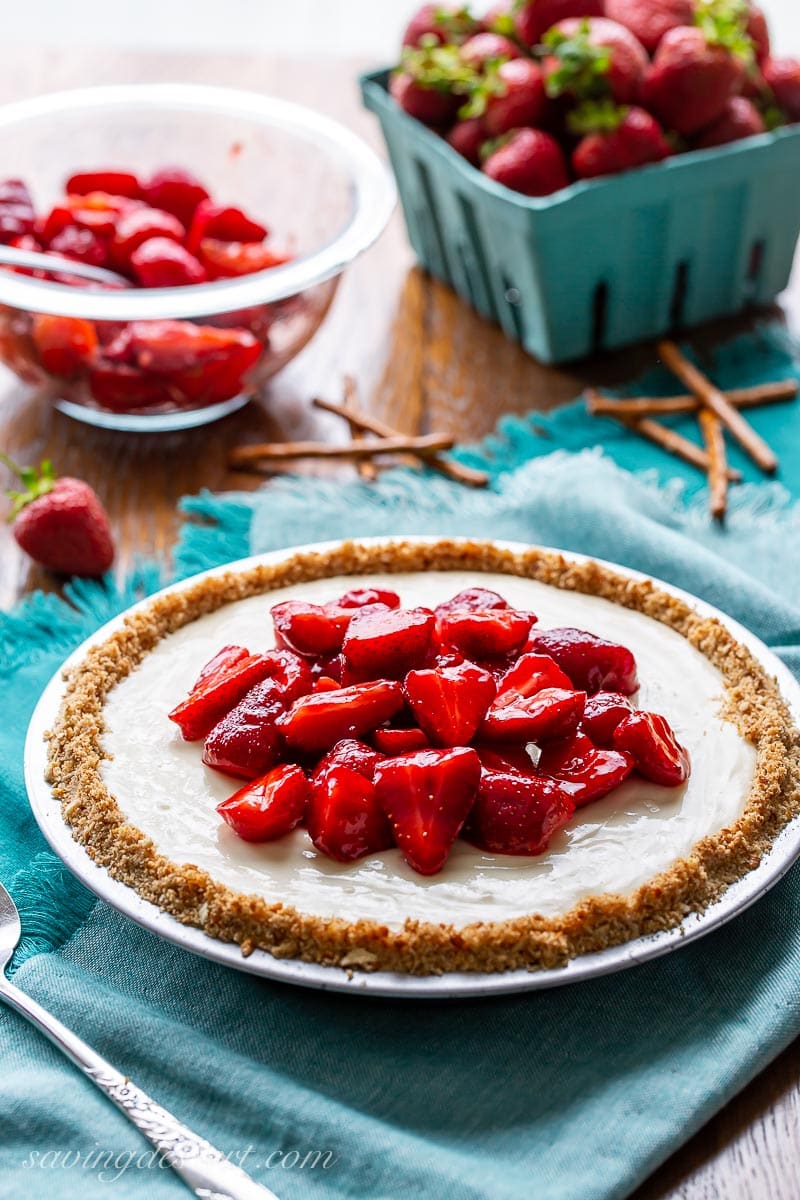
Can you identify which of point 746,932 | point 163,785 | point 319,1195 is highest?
point 163,785

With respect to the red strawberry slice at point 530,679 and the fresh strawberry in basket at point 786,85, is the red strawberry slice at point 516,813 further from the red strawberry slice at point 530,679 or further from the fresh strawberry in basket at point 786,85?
the fresh strawberry in basket at point 786,85

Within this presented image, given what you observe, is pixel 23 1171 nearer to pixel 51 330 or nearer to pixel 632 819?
pixel 632 819

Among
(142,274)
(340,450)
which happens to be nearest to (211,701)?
(340,450)

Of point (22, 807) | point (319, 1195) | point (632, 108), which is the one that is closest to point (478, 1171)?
point (319, 1195)

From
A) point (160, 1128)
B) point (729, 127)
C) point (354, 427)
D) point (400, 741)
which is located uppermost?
point (729, 127)

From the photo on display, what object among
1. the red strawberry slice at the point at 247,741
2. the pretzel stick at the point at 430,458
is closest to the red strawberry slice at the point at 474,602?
the red strawberry slice at the point at 247,741

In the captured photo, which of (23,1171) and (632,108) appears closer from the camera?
(23,1171)

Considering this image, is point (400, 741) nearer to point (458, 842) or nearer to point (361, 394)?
point (458, 842)
